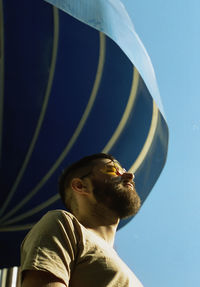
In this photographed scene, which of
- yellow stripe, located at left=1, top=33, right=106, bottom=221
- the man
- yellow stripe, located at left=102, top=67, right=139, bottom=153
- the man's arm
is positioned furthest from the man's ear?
yellow stripe, located at left=102, top=67, right=139, bottom=153

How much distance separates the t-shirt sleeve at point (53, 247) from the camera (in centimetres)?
134

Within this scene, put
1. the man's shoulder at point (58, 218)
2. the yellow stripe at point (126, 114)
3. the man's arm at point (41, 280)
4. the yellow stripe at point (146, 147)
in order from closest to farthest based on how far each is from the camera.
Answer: the man's arm at point (41, 280), the man's shoulder at point (58, 218), the yellow stripe at point (126, 114), the yellow stripe at point (146, 147)

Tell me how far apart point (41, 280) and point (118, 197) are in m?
0.51

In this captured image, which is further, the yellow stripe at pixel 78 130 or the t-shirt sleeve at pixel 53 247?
the yellow stripe at pixel 78 130

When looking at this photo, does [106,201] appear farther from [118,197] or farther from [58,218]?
[58,218]

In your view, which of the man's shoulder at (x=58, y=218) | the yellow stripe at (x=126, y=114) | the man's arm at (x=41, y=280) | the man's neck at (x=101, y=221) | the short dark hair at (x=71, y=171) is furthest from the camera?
the yellow stripe at (x=126, y=114)

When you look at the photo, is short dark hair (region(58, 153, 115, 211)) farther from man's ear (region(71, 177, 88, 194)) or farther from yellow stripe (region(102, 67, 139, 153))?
A: yellow stripe (region(102, 67, 139, 153))

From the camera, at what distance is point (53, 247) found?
1397mm

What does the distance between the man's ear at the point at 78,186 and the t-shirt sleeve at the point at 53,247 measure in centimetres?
29

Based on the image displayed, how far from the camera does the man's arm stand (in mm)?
1315

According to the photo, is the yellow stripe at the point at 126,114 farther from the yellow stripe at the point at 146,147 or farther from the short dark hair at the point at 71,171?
the short dark hair at the point at 71,171

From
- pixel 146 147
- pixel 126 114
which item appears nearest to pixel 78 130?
pixel 126 114

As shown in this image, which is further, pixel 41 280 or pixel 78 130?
pixel 78 130

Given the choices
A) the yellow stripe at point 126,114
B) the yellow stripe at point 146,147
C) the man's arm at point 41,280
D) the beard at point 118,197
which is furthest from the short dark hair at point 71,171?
the yellow stripe at point 146,147
